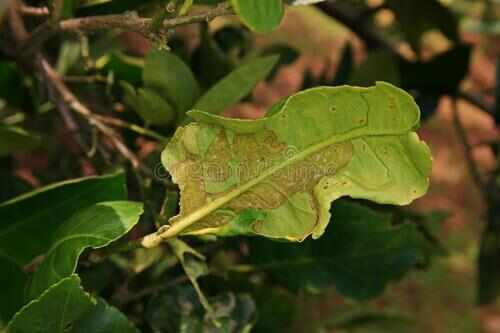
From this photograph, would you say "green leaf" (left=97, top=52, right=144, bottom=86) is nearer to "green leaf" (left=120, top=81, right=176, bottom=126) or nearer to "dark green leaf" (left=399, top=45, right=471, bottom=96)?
"green leaf" (left=120, top=81, right=176, bottom=126)

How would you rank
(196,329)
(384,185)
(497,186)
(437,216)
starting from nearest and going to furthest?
1. (384,185)
2. (196,329)
3. (437,216)
4. (497,186)

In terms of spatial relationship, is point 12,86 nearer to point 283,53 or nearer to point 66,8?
point 66,8

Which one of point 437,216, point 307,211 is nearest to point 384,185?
point 307,211

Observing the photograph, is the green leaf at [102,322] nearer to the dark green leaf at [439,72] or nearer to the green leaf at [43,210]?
the green leaf at [43,210]

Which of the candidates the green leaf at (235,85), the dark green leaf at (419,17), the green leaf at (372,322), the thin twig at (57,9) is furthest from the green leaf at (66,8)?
the green leaf at (372,322)

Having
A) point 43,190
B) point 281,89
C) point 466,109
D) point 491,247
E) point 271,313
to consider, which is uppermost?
point 43,190

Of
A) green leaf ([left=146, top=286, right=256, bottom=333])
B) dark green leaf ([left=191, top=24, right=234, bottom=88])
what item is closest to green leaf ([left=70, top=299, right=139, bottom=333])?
green leaf ([left=146, top=286, right=256, bottom=333])

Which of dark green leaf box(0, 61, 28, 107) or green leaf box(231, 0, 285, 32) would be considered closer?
green leaf box(231, 0, 285, 32)

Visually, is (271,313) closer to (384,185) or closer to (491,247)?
(384,185)

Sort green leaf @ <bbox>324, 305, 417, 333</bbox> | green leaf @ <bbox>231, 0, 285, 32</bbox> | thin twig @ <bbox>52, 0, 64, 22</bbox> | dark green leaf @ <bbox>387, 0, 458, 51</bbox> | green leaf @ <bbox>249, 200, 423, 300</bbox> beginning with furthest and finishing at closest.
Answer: green leaf @ <bbox>324, 305, 417, 333</bbox> < dark green leaf @ <bbox>387, 0, 458, 51</bbox> < green leaf @ <bbox>249, 200, 423, 300</bbox> < thin twig @ <bbox>52, 0, 64, 22</bbox> < green leaf @ <bbox>231, 0, 285, 32</bbox>
